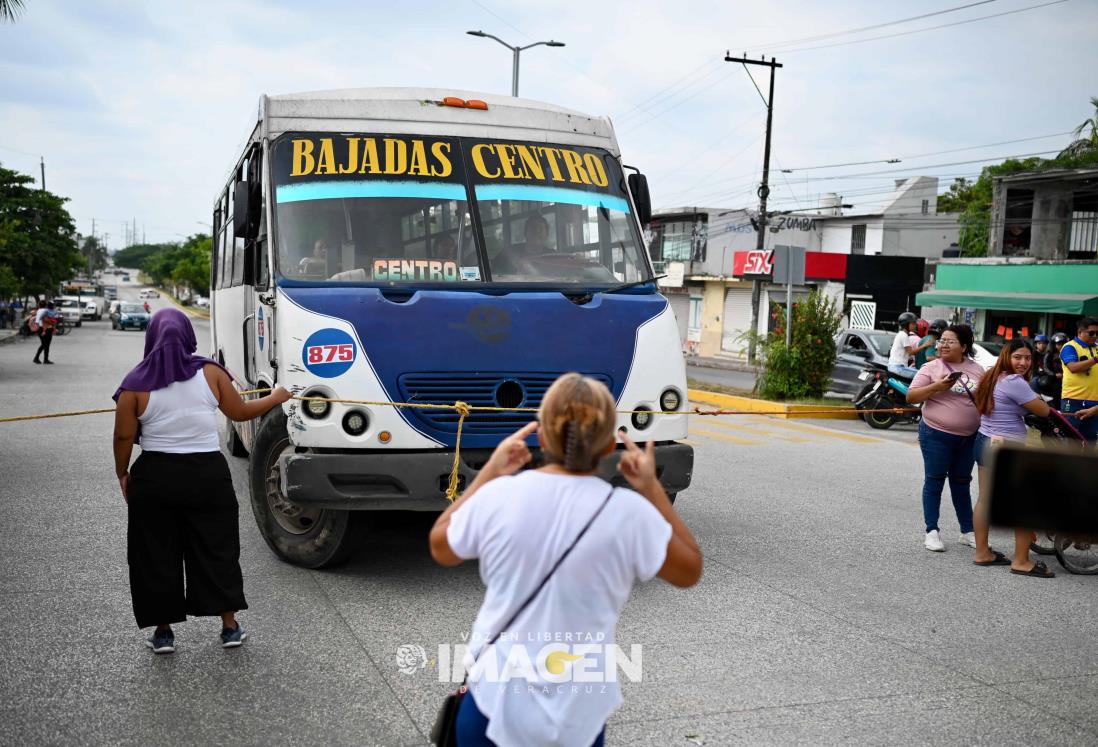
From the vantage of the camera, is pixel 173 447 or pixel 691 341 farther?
pixel 691 341

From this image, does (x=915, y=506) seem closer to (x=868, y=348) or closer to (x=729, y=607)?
(x=729, y=607)

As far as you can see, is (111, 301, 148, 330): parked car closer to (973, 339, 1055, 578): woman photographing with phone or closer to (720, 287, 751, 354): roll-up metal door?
(720, 287, 751, 354): roll-up metal door

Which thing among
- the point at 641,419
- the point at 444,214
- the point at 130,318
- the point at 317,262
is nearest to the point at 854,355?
the point at 641,419

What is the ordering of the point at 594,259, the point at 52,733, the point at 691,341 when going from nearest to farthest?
the point at 52,733 → the point at 594,259 → the point at 691,341

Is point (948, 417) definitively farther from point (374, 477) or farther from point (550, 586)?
point (550, 586)

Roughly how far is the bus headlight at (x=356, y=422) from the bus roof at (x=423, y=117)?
7.19ft

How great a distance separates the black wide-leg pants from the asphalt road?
0.92ft

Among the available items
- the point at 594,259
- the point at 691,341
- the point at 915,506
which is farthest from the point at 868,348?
the point at 691,341

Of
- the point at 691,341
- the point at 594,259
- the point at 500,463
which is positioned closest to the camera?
the point at 500,463

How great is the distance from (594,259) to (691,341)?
154 feet

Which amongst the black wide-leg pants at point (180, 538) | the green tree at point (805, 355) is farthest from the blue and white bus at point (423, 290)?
the green tree at point (805, 355)

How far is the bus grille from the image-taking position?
644 cm

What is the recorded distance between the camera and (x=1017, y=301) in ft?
99.6

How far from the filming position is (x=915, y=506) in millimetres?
10172
